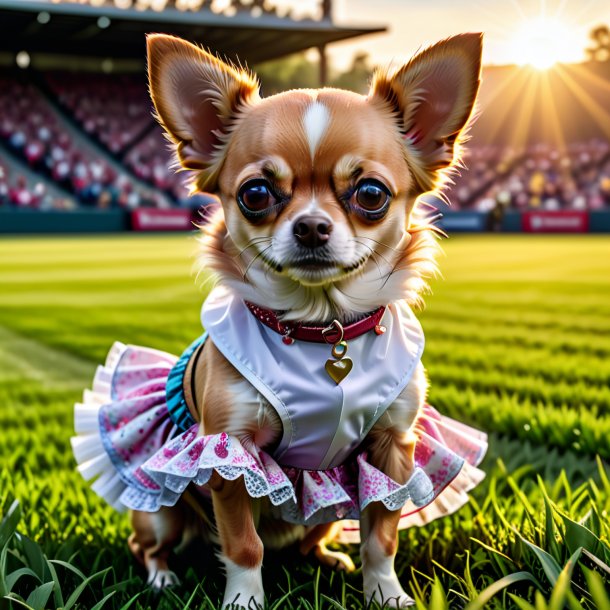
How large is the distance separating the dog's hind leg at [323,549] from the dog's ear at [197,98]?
3.52 feet

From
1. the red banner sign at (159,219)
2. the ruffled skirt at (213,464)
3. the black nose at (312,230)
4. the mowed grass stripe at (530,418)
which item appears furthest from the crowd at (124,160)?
the black nose at (312,230)

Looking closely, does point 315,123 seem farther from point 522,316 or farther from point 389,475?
point 522,316

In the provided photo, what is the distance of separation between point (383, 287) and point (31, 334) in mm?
5279

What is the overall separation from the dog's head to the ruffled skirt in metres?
0.42

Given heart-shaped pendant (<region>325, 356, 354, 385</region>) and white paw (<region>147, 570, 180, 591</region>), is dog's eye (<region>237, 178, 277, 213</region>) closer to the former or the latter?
heart-shaped pendant (<region>325, 356, 354, 385</region>)

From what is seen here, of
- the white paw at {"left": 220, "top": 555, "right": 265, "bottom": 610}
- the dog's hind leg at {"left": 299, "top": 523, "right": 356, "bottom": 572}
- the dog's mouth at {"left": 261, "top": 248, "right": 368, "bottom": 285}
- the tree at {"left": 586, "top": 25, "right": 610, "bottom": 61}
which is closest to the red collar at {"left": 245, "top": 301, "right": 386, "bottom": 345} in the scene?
the dog's mouth at {"left": 261, "top": 248, "right": 368, "bottom": 285}

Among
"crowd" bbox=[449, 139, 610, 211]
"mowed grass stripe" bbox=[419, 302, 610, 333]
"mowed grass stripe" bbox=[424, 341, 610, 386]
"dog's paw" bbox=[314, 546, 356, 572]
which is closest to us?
"dog's paw" bbox=[314, 546, 356, 572]

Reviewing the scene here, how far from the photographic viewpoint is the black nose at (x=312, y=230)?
5.66ft

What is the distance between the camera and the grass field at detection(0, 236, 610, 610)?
6.13 ft

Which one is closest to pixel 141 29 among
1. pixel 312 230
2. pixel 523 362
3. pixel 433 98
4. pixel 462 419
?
pixel 523 362

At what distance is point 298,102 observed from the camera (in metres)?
1.83

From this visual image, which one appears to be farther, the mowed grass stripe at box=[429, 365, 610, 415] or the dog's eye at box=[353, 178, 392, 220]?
the mowed grass stripe at box=[429, 365, 610, 415]

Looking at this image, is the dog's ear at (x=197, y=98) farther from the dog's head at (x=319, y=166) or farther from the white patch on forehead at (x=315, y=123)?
the white patch on forehead at (x=315, y=123)

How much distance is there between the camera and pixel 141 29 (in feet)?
88.0
